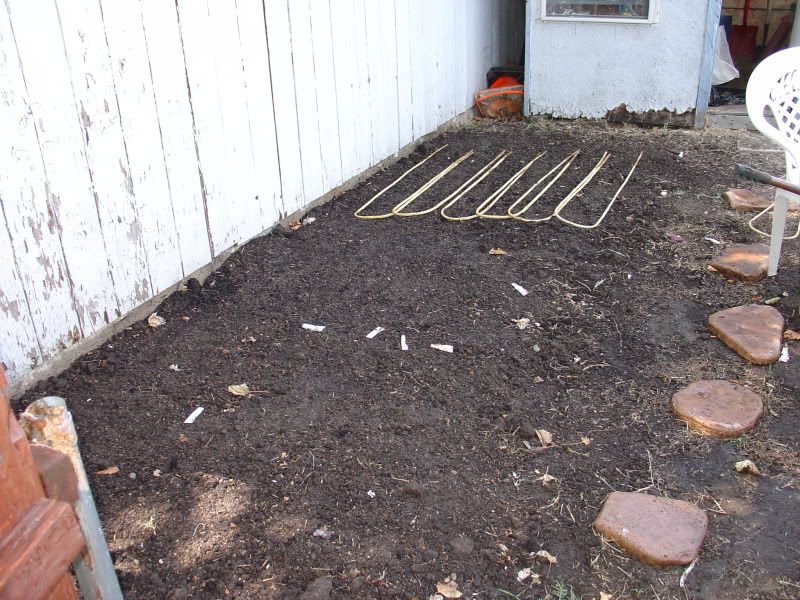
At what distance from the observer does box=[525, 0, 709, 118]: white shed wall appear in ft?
21.3

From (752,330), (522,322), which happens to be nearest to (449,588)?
(522,322)

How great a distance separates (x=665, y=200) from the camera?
5016mm

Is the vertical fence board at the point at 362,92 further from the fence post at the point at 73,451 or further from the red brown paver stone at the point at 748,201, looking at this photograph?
the fence post at the point at 73,451

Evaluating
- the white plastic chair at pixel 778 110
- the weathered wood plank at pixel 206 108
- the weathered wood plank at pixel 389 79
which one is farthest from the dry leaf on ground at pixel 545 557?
the weathered wood plank at pixel 389 79

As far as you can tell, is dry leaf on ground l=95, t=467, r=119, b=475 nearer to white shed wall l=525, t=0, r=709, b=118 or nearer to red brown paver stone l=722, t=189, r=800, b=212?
red brown paver stone l=722, t=189, r=800, b=212

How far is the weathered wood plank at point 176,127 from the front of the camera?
3283mm

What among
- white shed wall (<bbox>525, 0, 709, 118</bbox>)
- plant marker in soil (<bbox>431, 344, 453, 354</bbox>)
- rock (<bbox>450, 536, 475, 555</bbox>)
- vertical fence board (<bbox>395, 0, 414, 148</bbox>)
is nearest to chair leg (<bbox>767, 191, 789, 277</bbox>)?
plant marker in soil (<bbox>431, 344, 453, 354</bbox>)

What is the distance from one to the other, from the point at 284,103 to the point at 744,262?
8.95 feet

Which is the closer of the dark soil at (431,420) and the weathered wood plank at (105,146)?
the dark soil at (431,420)

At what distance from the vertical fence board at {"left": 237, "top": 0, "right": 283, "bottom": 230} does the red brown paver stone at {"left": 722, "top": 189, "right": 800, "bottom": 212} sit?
2.96 metres

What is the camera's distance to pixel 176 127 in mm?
3461

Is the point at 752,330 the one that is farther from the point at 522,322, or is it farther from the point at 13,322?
the point at 13,322

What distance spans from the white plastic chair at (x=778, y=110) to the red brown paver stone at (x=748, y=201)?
2.87 ft

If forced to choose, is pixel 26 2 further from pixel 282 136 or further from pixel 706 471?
pixel 706 471
